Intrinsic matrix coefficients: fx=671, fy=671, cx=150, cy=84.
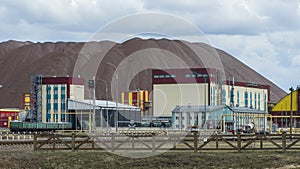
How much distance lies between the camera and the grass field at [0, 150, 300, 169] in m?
35.8

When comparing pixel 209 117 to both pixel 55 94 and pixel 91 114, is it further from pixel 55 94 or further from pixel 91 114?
pixel 55 94

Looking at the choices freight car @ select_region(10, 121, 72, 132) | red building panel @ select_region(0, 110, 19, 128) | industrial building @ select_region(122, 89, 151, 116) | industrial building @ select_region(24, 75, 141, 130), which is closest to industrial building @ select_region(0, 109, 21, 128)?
red building panel @ select_region(0, 110, 19, 128)

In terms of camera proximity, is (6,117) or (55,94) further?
(6,117)

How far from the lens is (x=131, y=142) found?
44.0m

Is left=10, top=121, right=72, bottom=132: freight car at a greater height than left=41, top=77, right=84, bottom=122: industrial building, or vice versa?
left=41, top=77, right=84, bottom=122: industrial building

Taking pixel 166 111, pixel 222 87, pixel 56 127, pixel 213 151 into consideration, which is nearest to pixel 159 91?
pixel 166 111

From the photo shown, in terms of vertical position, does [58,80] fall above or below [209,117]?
above

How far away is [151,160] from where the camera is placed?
38.9 m

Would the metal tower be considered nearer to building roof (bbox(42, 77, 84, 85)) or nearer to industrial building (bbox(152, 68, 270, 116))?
building roof (bbox(42, 77, 84, 85))

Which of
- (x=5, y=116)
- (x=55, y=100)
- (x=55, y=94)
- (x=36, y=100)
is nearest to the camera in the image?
(x=36, y=100)

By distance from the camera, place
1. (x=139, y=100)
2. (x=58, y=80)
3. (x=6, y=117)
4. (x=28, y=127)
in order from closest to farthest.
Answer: (x=28, y=127) < (x=58, y=80) < (x=6, y=117) < (x=139, y=100)

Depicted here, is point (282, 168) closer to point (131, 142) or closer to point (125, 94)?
point (131, 142)

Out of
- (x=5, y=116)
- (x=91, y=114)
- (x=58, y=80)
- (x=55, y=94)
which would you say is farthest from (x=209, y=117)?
(x=5, y=116)

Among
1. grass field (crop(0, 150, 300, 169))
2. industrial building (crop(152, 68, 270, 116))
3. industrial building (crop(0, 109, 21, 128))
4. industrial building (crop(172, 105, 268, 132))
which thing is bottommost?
industrial building (crop(0, 109, 21, 128))
